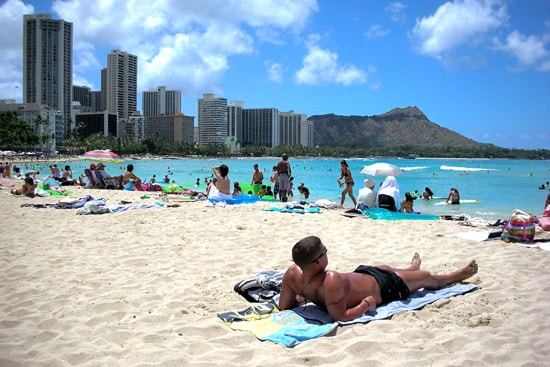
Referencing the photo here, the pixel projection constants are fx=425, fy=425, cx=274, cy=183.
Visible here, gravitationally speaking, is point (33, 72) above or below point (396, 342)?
above

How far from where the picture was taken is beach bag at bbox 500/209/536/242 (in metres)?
6.04

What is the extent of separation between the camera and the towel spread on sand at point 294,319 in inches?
117

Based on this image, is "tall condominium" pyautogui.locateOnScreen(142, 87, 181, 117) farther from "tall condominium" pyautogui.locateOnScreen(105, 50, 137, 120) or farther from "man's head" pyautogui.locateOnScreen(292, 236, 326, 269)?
"man's head" pyautogui.locateOnScreen(292, 236, 326, 269)

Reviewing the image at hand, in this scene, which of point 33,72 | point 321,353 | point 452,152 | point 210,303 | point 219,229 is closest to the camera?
point 321,353

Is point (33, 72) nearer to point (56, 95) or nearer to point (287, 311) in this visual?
point (56, 95)

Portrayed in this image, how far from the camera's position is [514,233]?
6.12 m

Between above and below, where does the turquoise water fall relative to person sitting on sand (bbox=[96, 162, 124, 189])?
below

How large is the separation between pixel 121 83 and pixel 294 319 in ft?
546

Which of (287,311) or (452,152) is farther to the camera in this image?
(452,152)

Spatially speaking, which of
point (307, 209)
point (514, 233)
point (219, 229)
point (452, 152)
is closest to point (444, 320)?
point (514, 233)

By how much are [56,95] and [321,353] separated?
4801 inches

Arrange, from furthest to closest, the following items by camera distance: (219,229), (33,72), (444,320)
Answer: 1. (33,72)
2. (219,229)
3. (444,320)

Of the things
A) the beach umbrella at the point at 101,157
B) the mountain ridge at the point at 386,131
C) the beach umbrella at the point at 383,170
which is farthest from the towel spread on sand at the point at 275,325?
the mountain ridge at the point at 386,131

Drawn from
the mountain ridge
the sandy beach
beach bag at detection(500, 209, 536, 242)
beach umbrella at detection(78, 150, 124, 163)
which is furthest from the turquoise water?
the mountain ridge
